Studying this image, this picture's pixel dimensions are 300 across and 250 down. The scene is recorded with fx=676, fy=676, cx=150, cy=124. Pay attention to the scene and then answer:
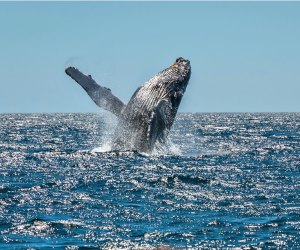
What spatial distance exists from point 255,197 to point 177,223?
183 inches

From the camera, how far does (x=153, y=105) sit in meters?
24.6

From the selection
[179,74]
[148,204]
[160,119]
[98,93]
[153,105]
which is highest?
[179,74]

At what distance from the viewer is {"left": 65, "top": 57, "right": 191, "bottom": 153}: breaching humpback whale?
2467cm

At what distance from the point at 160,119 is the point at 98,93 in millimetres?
3454

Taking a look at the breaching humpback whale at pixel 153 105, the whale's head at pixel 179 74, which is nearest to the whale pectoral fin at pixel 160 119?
the breaching humpback whale at pixel 153 105

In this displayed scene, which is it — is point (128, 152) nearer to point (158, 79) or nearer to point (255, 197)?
point (158, 79)

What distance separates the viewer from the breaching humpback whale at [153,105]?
2467 centimetres

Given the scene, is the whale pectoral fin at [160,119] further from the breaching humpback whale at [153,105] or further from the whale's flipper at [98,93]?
the whale's flipper at [98,93]

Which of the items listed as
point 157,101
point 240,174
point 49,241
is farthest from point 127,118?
point 49,241

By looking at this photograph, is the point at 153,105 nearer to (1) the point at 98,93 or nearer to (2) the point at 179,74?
(2) the point at 179,74

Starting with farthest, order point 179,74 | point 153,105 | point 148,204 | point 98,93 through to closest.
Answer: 1. point 98,93
2. point 179,74
3. point 153,105
4. point 148,204

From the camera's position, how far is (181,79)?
24.7 meters

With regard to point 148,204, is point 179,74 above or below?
above

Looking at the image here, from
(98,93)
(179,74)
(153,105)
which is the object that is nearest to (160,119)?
(153,105)
